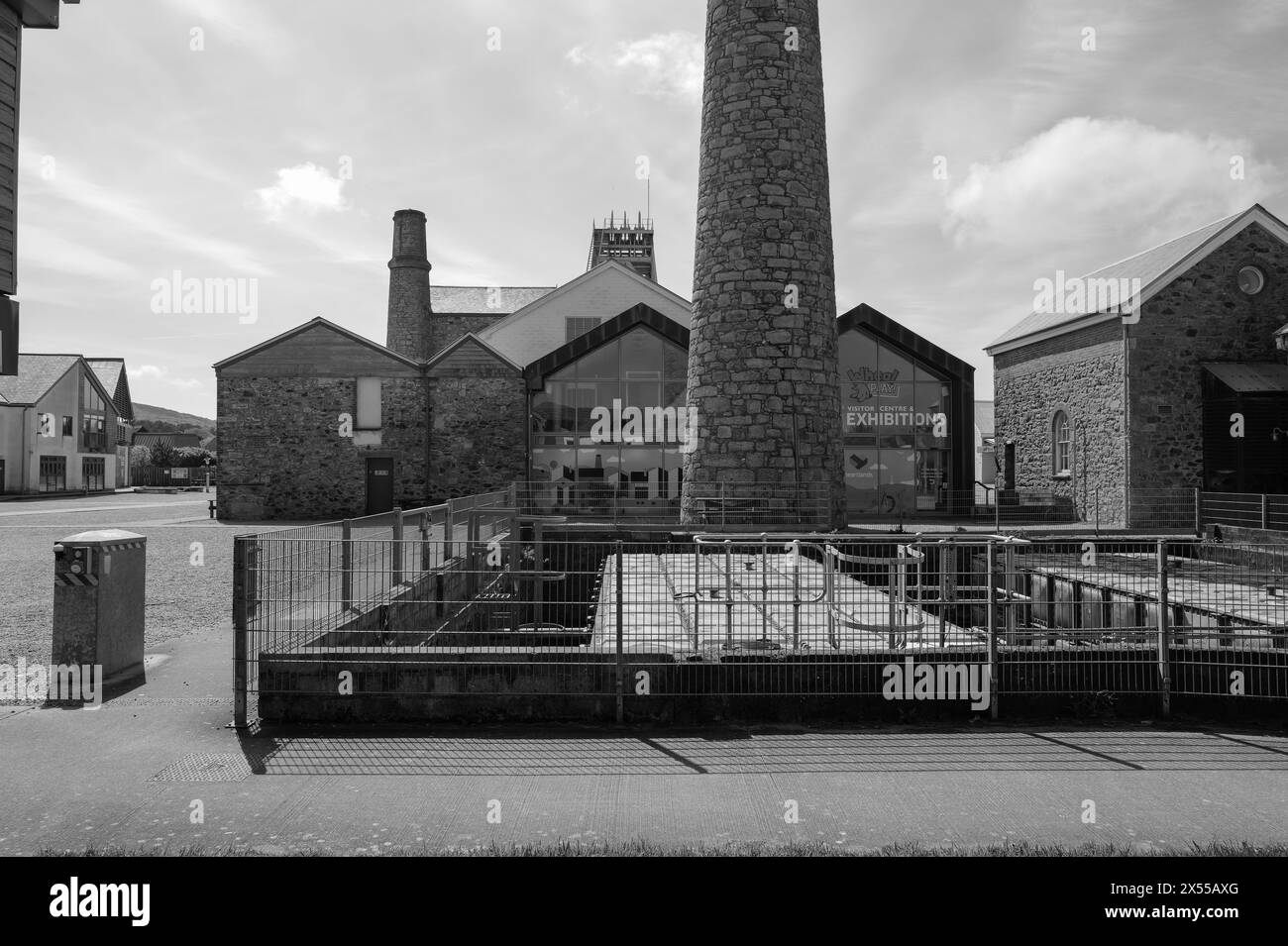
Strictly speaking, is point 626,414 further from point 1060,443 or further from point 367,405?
point 1060,443

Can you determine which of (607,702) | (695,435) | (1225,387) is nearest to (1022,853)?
(607,702)

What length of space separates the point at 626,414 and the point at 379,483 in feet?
26.7

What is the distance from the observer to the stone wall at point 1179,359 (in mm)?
24312

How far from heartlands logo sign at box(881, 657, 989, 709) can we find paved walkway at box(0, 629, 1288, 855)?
0.81 feet

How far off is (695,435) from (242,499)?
1860 centimetres

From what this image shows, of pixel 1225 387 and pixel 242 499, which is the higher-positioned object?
pixel 1225 387

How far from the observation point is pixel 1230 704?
253 inches

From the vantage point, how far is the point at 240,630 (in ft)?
20.7

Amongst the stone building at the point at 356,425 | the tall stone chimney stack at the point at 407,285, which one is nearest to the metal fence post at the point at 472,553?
the stone building at the point at 356,425

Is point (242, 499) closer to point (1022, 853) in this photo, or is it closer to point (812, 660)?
point (812, 660)

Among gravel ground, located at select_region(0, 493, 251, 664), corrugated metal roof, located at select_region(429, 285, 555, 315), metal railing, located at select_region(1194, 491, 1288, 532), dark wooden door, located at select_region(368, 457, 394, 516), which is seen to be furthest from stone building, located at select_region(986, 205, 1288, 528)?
corrugated metal roof, located at select_region(429, 285, 555, 315)

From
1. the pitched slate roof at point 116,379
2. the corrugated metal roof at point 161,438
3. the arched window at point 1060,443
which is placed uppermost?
the pitched slate roof at point 116,379

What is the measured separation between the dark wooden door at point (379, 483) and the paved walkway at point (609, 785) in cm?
2225

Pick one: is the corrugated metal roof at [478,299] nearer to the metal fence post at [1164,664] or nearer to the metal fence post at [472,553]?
the metal fence post at [472,553]
